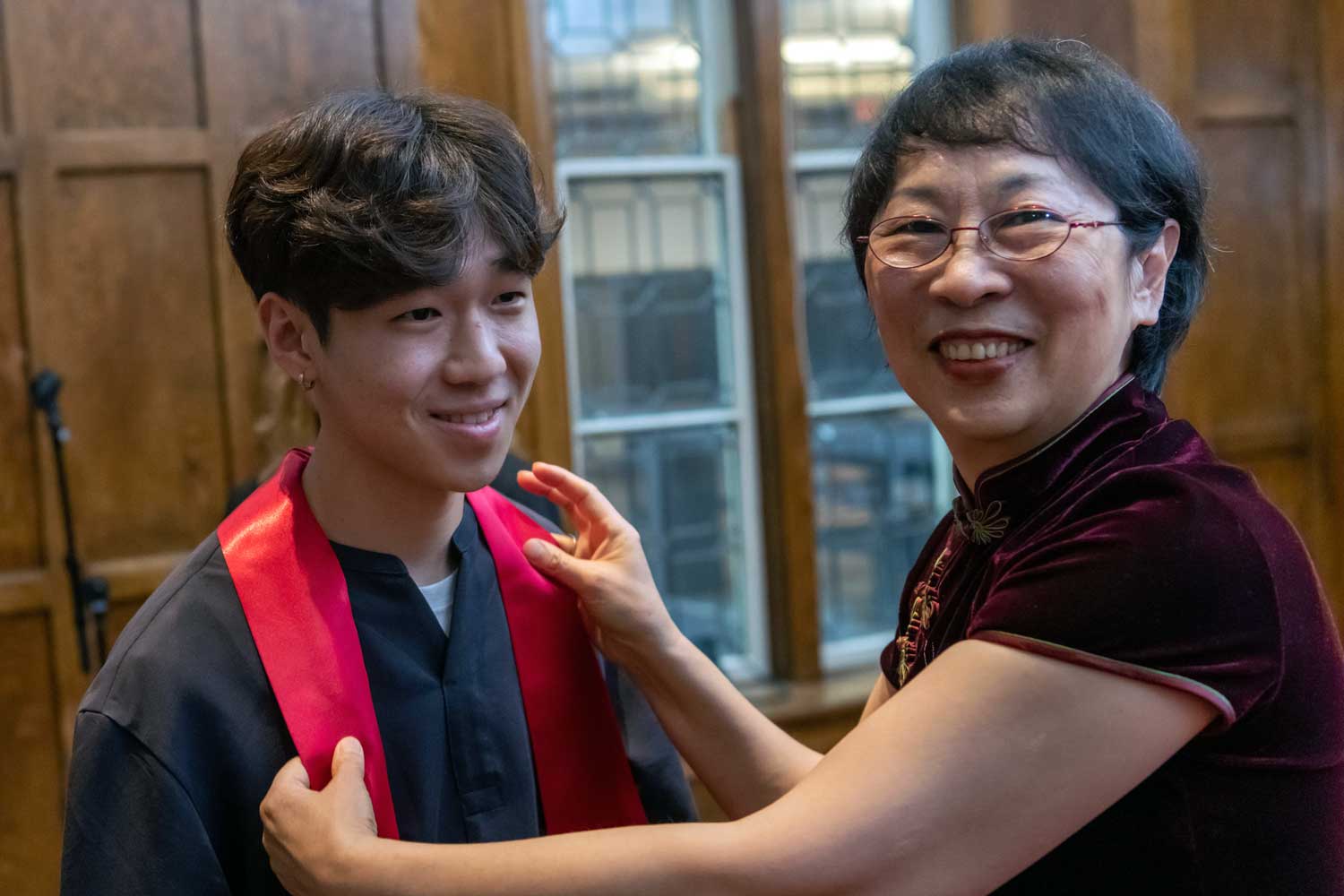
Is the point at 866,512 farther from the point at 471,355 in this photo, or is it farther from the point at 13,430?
the point at 471,355

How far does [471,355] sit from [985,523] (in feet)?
1.65

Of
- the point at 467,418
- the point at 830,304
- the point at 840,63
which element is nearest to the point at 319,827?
the point at 467,418

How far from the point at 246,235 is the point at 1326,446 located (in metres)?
3.76

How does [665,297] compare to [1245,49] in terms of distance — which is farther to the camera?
[1245,49]

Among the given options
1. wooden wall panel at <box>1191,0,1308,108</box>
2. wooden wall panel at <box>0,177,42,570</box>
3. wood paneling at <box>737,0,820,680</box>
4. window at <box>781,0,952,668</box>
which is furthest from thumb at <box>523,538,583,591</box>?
wooden wall panel at <box>1191,0,1308,108</box>

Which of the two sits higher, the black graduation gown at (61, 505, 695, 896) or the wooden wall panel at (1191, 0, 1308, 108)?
the wooden wall panel at (1191, 0, 1308, 108)

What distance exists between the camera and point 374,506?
4.14 feet

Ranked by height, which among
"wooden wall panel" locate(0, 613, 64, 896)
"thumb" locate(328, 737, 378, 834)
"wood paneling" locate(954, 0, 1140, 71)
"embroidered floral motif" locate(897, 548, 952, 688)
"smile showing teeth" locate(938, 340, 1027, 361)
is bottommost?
"wooden wall panel" locate(0, 613, 64, 896)

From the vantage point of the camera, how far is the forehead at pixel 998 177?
1.13 metres

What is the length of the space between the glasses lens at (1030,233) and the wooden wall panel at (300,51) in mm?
2148

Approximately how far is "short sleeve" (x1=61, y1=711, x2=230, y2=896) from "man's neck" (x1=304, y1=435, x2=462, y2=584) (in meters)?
0.28

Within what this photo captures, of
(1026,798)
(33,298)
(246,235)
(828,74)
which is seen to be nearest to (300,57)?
(33,298)

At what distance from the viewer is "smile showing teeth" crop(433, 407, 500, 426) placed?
121 centimetres

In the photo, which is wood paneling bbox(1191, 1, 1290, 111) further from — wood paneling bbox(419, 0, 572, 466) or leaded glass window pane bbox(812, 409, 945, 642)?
wood paneling bbox(419, 0, 572, 466)
